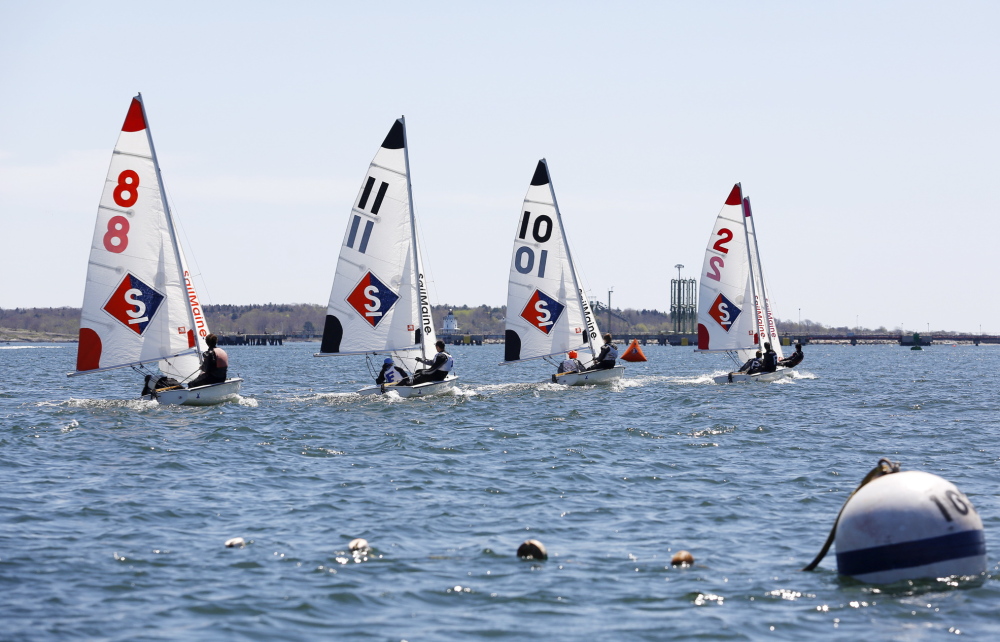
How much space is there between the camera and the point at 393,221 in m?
31.7

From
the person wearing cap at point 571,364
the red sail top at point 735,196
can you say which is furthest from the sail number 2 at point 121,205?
the red sail top at point 735,196

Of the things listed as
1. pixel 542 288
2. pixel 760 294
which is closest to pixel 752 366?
pixel 760 294

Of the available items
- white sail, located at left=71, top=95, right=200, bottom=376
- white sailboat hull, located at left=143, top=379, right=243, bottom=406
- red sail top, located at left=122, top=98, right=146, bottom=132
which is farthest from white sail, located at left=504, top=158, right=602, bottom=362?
red sail top, located at left=122, top=98, right=146, bottom=132

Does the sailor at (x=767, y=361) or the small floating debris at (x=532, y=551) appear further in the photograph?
the sailor at (x=767, y=361)

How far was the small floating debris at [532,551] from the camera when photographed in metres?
11.4

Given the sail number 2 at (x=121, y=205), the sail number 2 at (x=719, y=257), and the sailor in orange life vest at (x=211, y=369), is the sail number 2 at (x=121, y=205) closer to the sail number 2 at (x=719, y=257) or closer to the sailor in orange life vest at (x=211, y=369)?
the sailor in orange life vest at (x=211, y=369)

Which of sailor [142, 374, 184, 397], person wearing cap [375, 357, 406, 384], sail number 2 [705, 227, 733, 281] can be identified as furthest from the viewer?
sail number 2 [705, 227, 733, 281]

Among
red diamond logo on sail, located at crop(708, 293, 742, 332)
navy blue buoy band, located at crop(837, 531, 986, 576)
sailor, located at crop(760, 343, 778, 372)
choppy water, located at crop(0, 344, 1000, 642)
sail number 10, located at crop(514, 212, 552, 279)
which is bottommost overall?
choppy water, located at crop(0, 344, 1000, 642)

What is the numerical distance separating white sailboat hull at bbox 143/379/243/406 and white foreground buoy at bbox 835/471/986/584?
20.0m

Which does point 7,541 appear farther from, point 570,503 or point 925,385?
point 925,385

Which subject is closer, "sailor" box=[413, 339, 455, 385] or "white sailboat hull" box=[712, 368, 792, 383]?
"sailor" box=[413, 339, 455, 385]

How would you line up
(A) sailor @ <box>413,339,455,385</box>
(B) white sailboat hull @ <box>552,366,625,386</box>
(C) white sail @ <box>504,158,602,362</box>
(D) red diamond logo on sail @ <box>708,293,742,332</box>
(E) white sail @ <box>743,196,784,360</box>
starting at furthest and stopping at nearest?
1. (E) white sail @ <box>743,196,784,360</box>
2. (D) red diamond logo on sail @ <box>708,293,742,332</box>
3. (C) white sail @ <box>504,158,602,362</box>
4. (B) white sailboat hull @ <box>552,366,625,386</box>
5. (A) sailor @ <box>413,339,455,385</box>

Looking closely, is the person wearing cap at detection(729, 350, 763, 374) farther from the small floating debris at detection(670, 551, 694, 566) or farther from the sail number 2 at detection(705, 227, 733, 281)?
the small floating debris at detection(670, 551, 694, 566)

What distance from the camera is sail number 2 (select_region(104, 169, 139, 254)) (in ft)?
91.2
